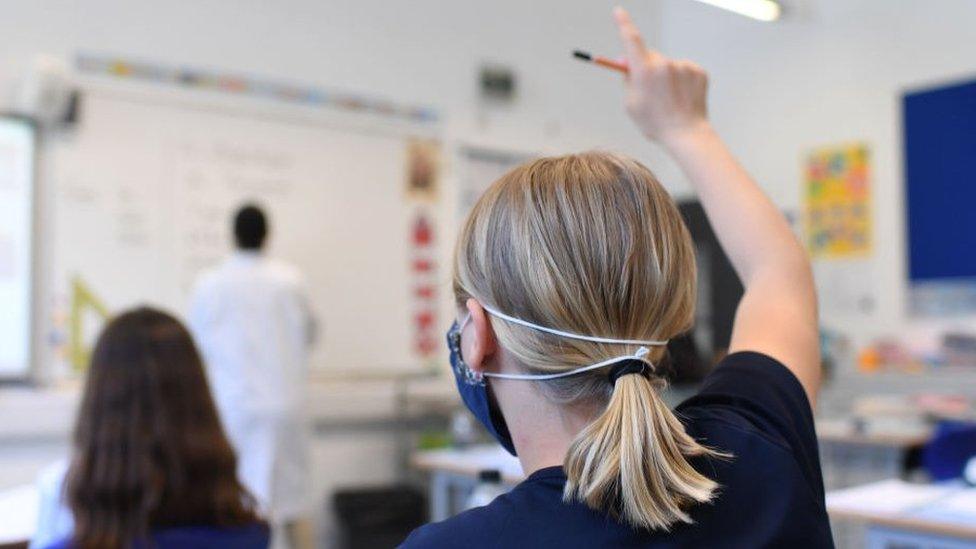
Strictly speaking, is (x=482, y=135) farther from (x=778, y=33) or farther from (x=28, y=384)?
(x=28, y=384)

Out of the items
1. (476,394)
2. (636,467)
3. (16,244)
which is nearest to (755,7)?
(16,244)

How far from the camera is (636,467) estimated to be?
72 cm

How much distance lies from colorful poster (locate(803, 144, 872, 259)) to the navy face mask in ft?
15.7

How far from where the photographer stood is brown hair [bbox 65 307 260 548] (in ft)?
5.58

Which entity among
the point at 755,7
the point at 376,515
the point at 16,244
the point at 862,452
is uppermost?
the point at 755,7

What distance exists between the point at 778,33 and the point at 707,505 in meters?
5.45

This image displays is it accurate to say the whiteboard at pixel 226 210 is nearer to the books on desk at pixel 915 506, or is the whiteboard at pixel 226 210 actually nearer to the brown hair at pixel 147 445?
the brown hair at pixel 147 445

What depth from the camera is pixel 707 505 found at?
0.74 m

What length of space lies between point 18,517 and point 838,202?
443cm

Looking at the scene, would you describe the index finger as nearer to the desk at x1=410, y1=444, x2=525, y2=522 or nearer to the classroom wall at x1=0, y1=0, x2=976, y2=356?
the desk at x1=410, y1=444, x2=525, y2=522

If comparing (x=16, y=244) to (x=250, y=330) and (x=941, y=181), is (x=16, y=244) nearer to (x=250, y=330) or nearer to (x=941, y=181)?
(x=250, y=330)

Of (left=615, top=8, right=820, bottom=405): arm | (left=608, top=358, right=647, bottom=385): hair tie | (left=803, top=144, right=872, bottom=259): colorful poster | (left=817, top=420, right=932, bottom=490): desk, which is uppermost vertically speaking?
(left=803, top=144, right=872, bottom=259): colorful poster

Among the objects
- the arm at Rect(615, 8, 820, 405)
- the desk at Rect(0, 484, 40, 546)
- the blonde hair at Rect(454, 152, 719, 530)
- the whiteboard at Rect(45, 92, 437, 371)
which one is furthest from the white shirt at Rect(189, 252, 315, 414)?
the blonde hair at Rect(454, 152, 719, 530)

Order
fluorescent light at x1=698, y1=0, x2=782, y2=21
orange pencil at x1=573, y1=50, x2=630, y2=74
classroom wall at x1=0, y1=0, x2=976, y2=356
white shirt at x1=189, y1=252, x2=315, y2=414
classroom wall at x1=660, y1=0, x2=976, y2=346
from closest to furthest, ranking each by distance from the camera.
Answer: orange pencil at x1=573, y1=50, x2=630, y2=74, white shirt at x1=189, y1=252, x2=315, y2=414, classroom wall at x1=0, y1=0, x2=976, y2=356, fluorescent light at x1=698, y1=0, x2=782, y2=21, classroom wall at x1=660, y1=0, x2=976, y2=346
